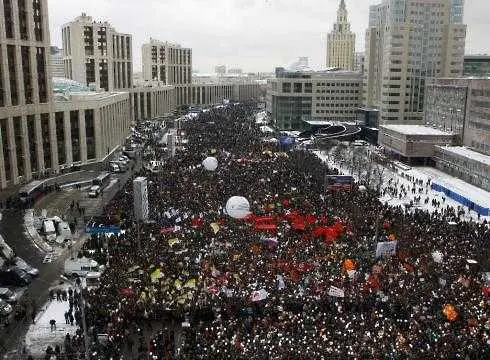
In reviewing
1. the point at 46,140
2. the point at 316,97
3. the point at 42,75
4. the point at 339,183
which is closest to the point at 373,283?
the point at 339,183

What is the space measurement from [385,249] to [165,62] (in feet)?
401

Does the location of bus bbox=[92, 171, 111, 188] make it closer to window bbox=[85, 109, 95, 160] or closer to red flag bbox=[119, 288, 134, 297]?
window bbox=[85, 109, 95, 160]

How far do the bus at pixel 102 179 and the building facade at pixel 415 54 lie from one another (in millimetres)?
47712

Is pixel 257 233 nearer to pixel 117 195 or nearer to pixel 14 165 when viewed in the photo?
pixel 117 195

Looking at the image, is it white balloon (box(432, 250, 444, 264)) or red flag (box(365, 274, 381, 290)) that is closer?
red flag (box(365, 274, 381, 290))

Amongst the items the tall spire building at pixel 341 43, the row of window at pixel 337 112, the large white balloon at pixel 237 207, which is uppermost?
the tall spire building at pixel 341 43

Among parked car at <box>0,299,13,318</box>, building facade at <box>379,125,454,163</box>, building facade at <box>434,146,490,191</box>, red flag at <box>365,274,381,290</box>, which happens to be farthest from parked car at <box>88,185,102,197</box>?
building facade at <box>379,125,454,163</box>

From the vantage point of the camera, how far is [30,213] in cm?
3706

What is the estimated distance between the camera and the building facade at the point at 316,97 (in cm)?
9906

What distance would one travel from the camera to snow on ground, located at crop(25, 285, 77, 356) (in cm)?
1999

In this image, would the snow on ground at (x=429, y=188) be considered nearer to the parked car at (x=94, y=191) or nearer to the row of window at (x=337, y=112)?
the parked car at (x=94, y=191)

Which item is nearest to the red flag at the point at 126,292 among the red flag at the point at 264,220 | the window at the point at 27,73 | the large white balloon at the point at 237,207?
the large white balloon at the point at 237,207

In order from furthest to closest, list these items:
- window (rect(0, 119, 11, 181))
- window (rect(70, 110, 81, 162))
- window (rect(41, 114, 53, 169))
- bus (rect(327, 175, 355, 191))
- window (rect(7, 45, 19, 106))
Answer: window (rect(70, 110, 81, 162)) < window (rect(41, 114, 53, 169)) < window (rect(7, 45, 19, 106)) < window (rect(0, 119, 11, 181)) < bus (rect(327, 175, 355, 191))

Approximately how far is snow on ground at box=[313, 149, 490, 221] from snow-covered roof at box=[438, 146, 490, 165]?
2.61m
